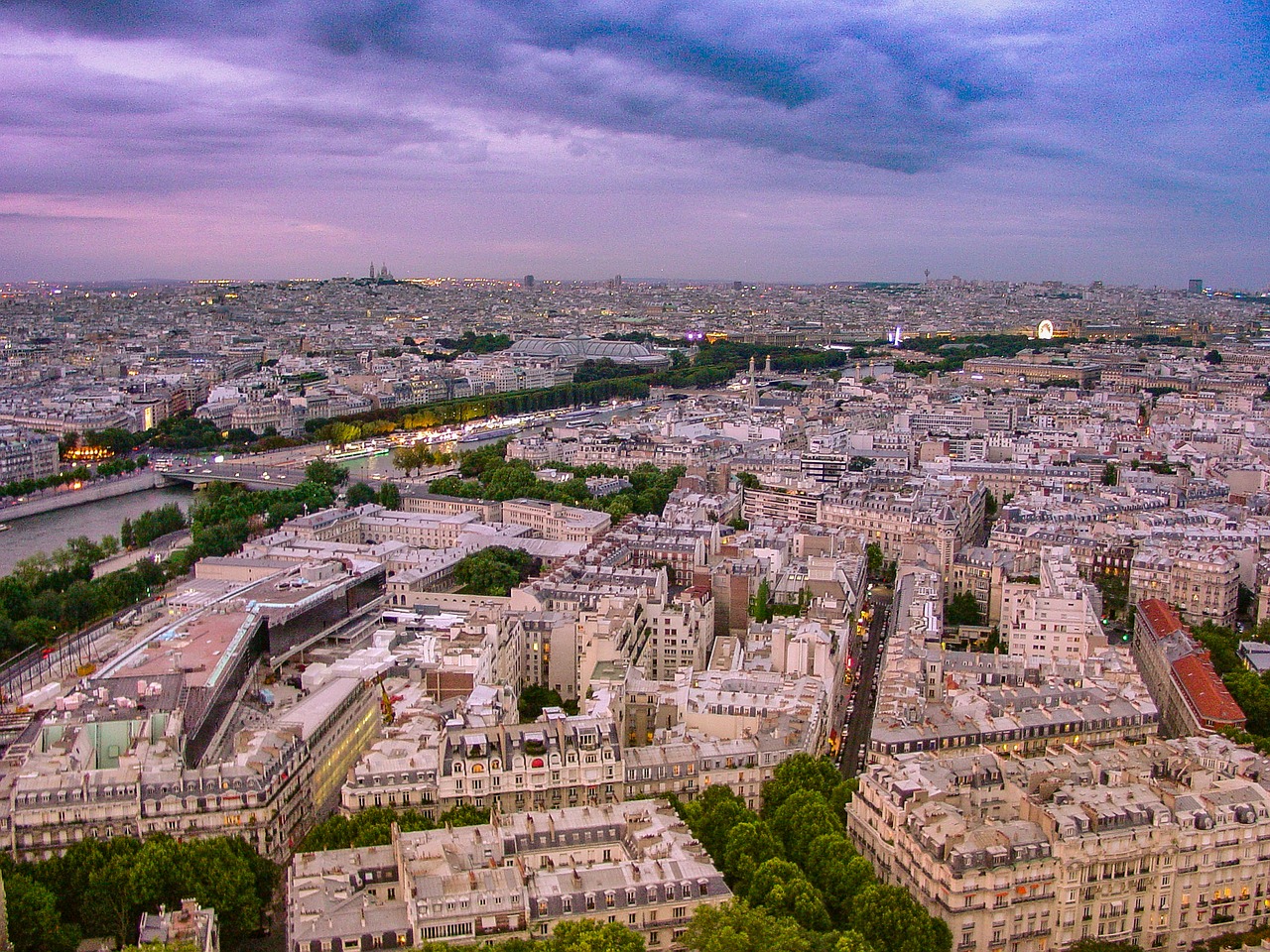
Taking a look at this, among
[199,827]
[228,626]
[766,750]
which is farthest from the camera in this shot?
[228,626]

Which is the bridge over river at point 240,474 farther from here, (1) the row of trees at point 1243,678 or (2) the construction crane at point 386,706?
(1) the row of trees at point 1243,678

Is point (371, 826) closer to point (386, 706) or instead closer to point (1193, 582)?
point (386, 706)

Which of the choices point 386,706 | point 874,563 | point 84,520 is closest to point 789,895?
→ point 386,706

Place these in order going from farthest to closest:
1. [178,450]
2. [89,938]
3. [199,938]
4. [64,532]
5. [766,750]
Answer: [178,450], [64,532], [766,750], [89,938], [199,938]

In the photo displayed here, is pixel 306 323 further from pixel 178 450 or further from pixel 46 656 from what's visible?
pixel 46 656

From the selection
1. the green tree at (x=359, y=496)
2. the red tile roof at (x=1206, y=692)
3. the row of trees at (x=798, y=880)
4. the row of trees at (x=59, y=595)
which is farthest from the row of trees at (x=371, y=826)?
the green tree at (x=359, y=496)

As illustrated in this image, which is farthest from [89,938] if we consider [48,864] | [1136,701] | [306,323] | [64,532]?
[306,323]

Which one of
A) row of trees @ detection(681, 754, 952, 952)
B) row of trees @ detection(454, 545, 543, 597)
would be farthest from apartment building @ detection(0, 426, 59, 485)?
row of trees @ detection(681, 754, 952, 952)

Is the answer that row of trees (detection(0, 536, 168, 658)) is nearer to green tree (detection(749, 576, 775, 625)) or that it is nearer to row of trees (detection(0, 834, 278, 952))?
row of trees (detection(0, 834, 278, 952))
